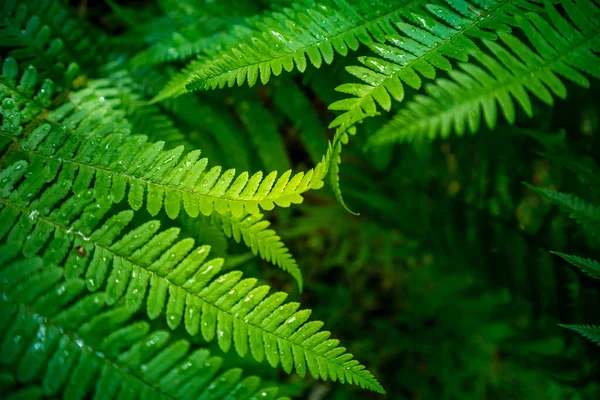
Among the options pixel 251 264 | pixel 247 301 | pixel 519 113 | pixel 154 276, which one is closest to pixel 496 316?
pixel 519 113

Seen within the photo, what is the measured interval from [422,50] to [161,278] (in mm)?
1124

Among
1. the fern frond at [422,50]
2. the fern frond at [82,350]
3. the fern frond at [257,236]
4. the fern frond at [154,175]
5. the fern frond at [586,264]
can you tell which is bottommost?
the fern frond at [82,350]

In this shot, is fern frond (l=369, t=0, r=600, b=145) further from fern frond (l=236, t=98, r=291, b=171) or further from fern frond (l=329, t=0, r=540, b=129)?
fern frond (l=236, t=98, r=291, b=171)

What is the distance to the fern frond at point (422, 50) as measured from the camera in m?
1.24

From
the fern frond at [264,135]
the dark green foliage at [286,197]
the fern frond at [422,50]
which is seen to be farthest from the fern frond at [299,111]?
the fern frond at [422,50]

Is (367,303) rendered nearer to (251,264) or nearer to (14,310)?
(251,264)

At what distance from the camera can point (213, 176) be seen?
1.26 m

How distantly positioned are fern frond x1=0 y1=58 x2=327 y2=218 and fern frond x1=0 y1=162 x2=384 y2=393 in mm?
84

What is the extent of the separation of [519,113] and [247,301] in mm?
1917

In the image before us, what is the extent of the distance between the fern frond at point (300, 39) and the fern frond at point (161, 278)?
1.79 ft

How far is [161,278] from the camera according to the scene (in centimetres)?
122

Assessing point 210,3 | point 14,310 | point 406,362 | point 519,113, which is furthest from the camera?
point 406,362

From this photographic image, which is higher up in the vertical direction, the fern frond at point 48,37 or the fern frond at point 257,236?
the fern frond at point 48,37

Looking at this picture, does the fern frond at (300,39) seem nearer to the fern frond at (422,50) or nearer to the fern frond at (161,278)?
the fern frond at (422,50)
